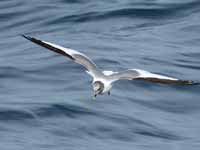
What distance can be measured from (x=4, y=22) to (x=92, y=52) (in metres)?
3.87

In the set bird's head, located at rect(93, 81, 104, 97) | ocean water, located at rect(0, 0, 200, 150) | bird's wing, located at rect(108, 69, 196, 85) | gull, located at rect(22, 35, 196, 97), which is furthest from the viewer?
ocean water, located at rect(0, 0, 200, 150)

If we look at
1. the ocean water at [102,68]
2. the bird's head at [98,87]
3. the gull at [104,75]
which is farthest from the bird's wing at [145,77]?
the ocean water at [102,68]

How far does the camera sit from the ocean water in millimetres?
13980

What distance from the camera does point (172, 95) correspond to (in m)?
16.3

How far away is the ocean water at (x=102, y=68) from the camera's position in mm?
13980

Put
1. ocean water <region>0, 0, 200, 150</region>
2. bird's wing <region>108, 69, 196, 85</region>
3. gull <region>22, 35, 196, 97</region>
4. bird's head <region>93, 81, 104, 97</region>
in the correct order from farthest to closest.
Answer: ocean water <region>0, 0, 200, 150</region>, bird's head <region>93, 81, 104, 97</region>, gull <region>22, 35, 196, 97</region>, bird's wing <region>108, 69, 196, 85</region>

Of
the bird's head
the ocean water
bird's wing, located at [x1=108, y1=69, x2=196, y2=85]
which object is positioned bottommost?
the bird's head

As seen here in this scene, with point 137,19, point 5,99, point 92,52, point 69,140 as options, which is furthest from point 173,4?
point 69,140

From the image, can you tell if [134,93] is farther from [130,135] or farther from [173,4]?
[173,4]

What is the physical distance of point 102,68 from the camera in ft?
56.9

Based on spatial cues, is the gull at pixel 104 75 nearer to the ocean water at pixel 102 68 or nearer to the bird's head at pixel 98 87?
the bird's head at pixel 98 87

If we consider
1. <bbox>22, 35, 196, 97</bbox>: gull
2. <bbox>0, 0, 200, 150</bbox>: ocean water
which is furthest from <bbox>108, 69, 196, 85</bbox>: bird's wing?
<bbox>0, 0, 200, 150</bbox>: ocean water

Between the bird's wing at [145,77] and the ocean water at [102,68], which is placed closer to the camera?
the bird's wing at [145,77]

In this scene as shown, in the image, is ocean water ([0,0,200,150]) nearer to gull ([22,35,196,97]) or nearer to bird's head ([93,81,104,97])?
gull ([22,35,196,97])
